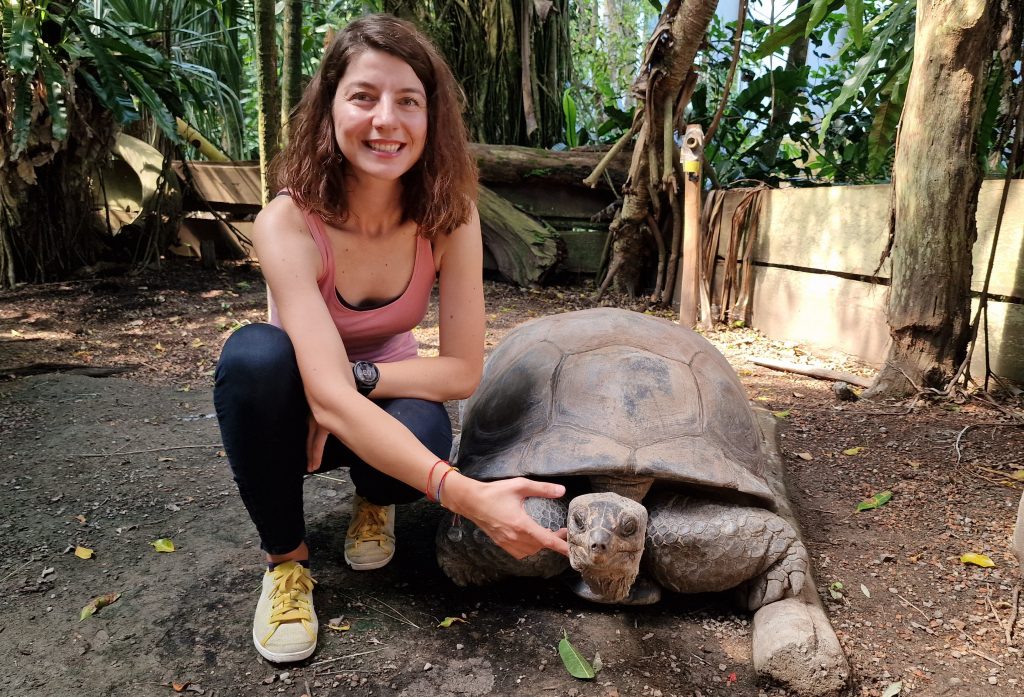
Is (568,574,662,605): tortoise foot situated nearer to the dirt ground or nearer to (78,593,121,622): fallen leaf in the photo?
the dirt ground

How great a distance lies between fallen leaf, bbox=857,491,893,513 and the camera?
2.05m

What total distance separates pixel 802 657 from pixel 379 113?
4.21 ft

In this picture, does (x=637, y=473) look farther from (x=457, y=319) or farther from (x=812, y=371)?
(x=812, y=371)

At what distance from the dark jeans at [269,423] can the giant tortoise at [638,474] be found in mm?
244

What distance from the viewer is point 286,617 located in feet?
4.82

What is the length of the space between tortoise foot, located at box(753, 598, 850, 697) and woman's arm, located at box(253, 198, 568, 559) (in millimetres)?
431

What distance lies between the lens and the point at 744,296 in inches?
165

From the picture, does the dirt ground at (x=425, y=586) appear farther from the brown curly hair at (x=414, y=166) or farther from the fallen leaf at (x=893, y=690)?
the brown curly hair at (x=414, y=166)

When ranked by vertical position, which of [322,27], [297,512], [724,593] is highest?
[322,27]

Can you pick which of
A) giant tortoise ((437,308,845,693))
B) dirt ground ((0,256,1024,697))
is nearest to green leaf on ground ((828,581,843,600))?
dirt ground ((0,256,1024,697))

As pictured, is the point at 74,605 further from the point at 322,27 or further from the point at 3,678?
the point at 322,27

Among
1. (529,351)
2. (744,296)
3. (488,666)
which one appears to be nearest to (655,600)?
(488,666)

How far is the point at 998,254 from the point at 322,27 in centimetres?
820

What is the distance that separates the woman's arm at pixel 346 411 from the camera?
1299 millimetres
